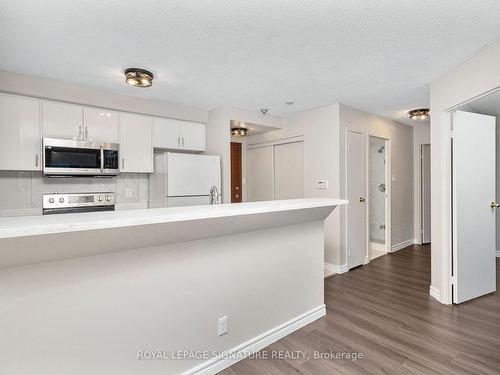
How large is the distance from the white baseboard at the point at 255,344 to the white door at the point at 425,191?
3.83 m

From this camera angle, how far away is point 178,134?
12.6 ft

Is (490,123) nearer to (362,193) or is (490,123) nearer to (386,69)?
(386,69)

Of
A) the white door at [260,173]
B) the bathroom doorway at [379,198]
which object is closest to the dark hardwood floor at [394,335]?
the bathroom doorway at [379,198]

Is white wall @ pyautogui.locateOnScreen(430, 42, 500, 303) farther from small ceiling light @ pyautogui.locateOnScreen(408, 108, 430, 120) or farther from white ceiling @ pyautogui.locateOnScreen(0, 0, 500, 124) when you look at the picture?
small ceiling light @ pyautogui.locateOnScreen(408, 108, 430, 120)

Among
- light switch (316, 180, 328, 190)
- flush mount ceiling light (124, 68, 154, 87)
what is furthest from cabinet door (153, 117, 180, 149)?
light switch (316, 180, 328, 190)

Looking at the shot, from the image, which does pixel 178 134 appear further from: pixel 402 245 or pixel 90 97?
pixel 402 245

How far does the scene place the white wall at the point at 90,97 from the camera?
273 cm

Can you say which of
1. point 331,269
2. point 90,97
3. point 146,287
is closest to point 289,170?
point 331,269

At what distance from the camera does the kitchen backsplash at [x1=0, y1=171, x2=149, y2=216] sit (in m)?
2.96

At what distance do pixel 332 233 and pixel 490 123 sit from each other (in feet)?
7.13

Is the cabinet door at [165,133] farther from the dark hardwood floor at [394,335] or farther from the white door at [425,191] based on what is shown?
the white door at [425,191]

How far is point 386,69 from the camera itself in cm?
263

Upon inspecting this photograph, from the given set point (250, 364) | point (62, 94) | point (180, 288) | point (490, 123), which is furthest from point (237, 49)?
point (490, 123)

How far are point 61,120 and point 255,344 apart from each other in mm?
2980
